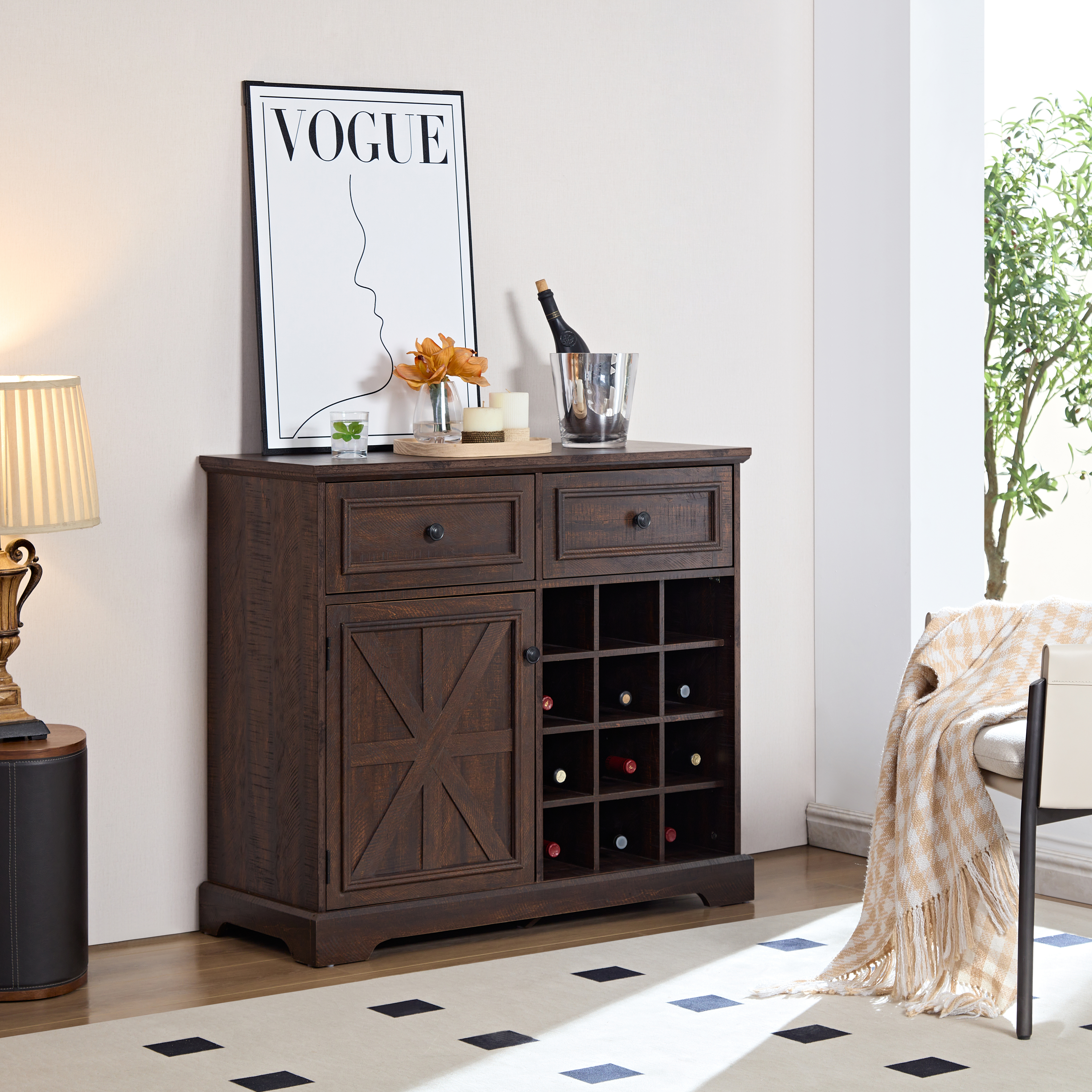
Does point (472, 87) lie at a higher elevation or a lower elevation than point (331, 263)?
higher

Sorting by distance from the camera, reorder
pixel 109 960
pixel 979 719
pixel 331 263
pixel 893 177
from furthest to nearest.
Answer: pixel 893 177
pixel 331 263
pixel 109 960
pixel 979 719

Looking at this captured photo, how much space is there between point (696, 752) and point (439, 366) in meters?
1.09

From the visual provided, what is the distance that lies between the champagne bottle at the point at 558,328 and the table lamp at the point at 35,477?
1169 millimetres

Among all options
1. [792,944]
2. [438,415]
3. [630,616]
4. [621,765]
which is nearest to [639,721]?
[621,765]

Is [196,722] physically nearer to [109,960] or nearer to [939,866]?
[109,960]

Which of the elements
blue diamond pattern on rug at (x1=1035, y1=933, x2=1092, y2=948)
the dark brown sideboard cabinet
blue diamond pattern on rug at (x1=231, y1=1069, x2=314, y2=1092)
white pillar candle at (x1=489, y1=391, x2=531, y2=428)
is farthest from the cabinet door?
blue diamond pattern on rug at (x1=1035, y1=933, x2=1092, y2=948)

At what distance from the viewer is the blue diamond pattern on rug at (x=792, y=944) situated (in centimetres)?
359

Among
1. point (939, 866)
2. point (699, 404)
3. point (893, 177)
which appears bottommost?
point (939, 866)

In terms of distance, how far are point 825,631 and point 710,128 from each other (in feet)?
4.43

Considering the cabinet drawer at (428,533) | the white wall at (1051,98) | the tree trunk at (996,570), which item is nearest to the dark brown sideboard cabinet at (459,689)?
the cabinet drawer at (428,533)

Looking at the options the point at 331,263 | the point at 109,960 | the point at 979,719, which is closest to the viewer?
the point at 979,719

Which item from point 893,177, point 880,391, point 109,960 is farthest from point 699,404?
point 109,960

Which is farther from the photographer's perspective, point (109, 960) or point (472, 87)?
point (472, 87)

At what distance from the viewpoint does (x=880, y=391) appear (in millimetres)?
4422
